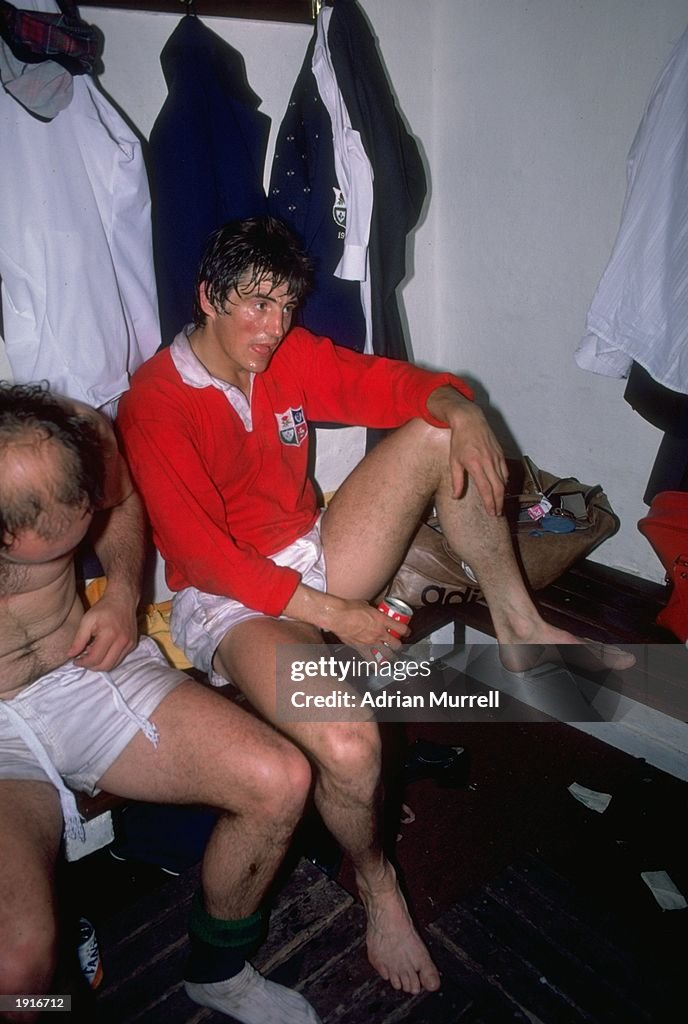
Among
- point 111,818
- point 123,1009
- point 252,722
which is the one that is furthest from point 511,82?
point 123,1009

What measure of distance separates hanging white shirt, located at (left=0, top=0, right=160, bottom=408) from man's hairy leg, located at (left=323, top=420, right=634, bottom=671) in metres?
0.71

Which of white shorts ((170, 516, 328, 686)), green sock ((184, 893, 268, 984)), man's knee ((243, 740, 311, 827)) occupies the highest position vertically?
white shorts ((170, 516, 328, 686))

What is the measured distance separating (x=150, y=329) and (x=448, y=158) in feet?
4.84

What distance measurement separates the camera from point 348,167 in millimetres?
2037

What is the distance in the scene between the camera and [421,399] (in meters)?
1.79

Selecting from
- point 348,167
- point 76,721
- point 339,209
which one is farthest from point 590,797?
point 348,167

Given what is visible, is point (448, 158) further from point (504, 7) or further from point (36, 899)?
point (36, 899)

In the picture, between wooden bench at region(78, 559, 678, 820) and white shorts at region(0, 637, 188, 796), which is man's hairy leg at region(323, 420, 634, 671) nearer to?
wooden bench at region(78, 559, 678, 820)

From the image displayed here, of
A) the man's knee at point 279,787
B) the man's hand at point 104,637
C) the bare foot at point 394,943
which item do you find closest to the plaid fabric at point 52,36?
the man's hand at point 104,637

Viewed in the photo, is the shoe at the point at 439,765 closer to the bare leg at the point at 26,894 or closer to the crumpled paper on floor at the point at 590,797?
the crumpled paper on floor at the point at 590,797

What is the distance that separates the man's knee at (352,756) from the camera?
55.9 inches

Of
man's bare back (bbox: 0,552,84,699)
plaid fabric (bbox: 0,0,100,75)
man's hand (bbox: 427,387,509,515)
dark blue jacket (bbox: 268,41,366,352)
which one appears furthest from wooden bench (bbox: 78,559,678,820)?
plaid fabric (bbox: 0,0,100,75)

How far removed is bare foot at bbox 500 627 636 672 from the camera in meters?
1.83

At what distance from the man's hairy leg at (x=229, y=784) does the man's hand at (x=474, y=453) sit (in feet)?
2.51
